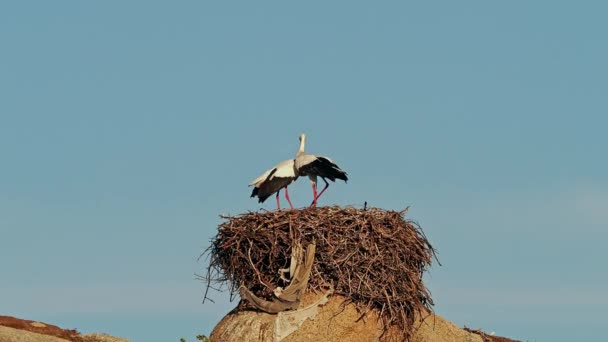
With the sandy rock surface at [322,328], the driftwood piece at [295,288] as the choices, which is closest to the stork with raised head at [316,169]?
the driftwood piece at [295,288]

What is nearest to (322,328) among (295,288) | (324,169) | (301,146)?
(295,288)

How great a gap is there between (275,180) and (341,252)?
3108 mm

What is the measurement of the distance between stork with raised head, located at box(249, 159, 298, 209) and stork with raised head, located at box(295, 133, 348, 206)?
18 centimetres

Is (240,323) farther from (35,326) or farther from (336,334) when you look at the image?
(35,326)

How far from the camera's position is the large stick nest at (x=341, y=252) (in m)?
26.7

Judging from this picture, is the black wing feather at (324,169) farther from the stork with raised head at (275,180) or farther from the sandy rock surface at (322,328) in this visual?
A: the sandy rock surface at (322,328)

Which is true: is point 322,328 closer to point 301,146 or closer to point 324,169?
point 324,169

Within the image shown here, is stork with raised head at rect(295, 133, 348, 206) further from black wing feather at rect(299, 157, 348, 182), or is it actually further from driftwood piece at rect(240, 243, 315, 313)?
driftwood piece at rect(240, 243, 315, 313)

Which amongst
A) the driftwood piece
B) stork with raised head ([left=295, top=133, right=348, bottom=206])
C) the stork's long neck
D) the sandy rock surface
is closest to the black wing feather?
stork with raised head ([left=295, top=133, right=348, bottom=206])

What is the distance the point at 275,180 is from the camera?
29109 millimetres

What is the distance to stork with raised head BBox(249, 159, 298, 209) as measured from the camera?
1144 inches

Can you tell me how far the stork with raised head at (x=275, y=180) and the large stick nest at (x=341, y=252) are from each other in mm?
1910

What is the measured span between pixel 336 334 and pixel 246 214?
305 centimetres

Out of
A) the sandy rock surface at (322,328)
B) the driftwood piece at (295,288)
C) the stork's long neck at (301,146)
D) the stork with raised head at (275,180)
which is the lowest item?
the sandy rock surface at (322,328)
